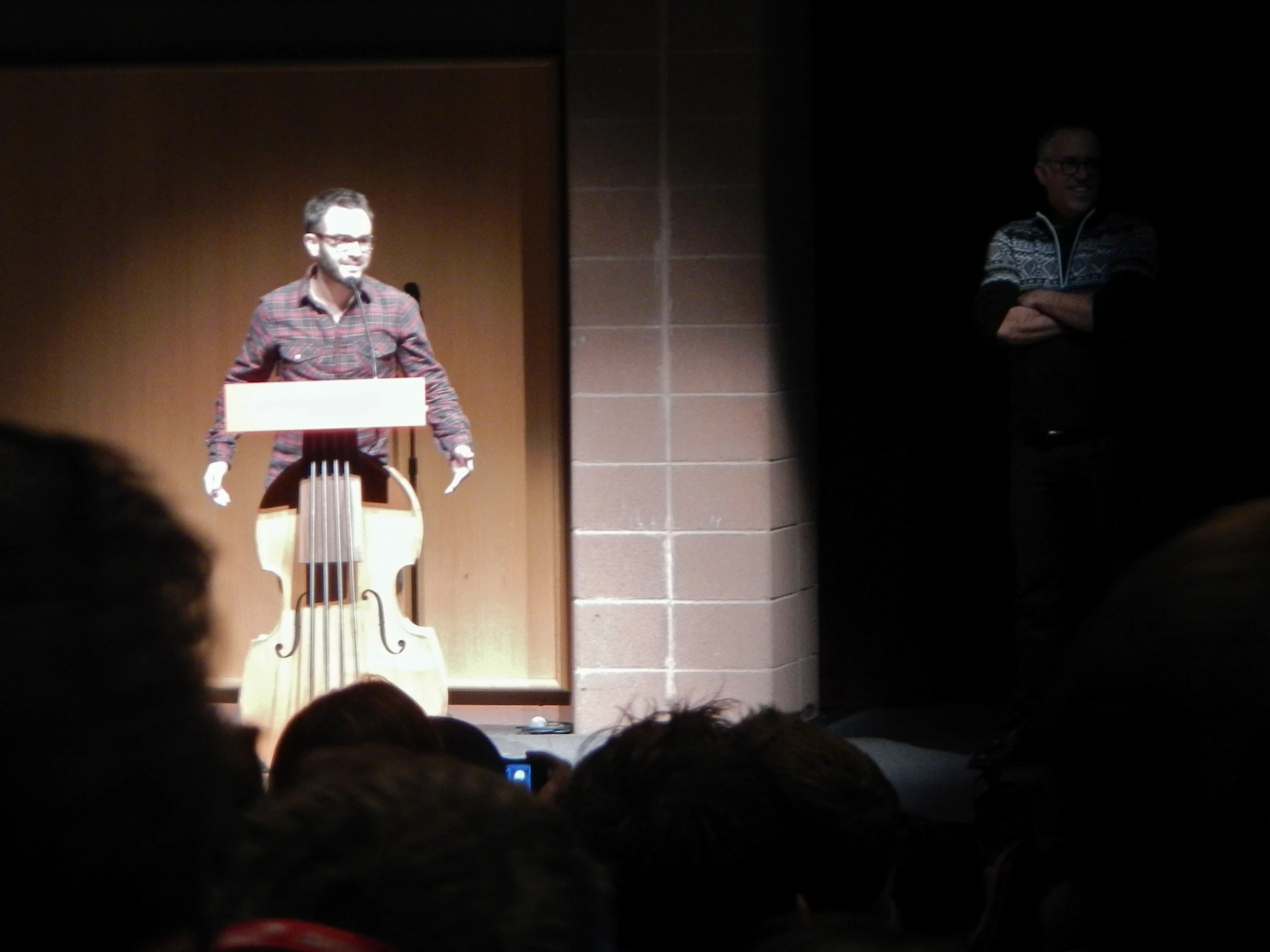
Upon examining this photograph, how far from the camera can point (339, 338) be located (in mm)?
4891

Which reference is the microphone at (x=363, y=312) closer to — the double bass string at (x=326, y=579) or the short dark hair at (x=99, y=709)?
the double bass string at (x=326, y=579)

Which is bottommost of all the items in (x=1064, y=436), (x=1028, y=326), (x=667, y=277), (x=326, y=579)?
(x=326, y=579)

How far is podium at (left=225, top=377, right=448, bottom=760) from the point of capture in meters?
4.64

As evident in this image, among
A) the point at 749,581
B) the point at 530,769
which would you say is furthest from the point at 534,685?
the point at 530,769

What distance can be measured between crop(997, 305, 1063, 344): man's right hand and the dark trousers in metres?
0.29

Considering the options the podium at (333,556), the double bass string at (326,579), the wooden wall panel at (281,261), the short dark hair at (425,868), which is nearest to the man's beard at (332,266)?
the podium at (333,556)

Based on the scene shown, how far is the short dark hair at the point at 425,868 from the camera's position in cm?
89

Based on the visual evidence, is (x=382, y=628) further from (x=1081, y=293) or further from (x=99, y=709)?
(x=99, y=709)

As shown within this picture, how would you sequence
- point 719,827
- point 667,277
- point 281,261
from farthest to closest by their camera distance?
point 281,261 → point 667,277 → point 719,827

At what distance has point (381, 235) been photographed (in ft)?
18.6

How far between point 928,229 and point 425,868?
4.86 metres

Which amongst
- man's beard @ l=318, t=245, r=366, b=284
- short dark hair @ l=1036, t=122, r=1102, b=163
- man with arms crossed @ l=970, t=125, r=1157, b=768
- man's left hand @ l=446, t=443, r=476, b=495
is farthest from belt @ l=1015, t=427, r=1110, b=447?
man's beard @ l=318, t=245, r=366, b=284

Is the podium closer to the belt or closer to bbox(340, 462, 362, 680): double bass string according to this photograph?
bbox(340, 462, 362, 680): double bass string

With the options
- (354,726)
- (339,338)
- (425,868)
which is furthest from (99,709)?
(339,338)
